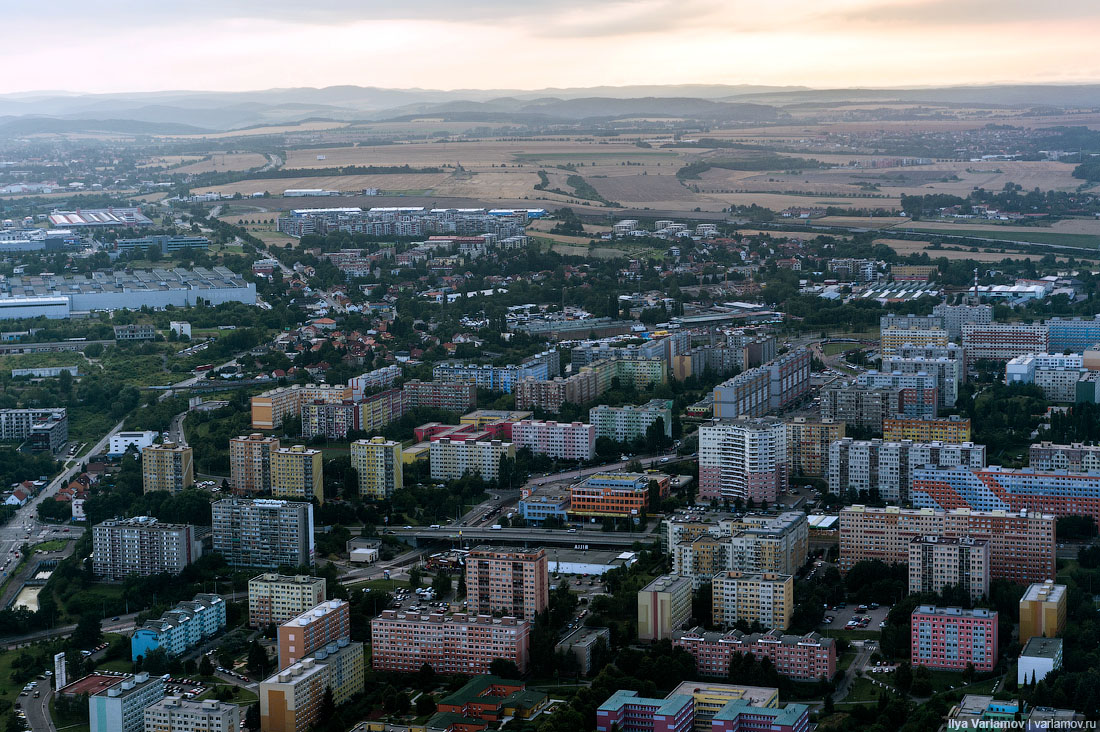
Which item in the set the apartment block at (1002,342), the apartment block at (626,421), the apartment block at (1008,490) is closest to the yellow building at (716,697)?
the apartment block at (1008,490)

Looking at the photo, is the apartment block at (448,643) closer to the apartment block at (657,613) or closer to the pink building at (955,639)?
the apartment block at (657,613)

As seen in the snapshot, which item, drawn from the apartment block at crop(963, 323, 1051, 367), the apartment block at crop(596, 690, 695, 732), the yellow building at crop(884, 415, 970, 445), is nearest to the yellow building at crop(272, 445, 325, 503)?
the yellow building at crop(884, 415, 970, 445)

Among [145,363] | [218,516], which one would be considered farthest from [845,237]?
[218,516]

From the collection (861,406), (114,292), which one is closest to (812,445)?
(861,406)

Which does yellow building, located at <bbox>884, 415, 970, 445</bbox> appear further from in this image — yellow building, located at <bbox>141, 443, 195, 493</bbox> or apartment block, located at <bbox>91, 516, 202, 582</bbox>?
apartment block, located at <bbox>91, 516, 202, 582</bbox>

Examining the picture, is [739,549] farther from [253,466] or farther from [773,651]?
[253,466]

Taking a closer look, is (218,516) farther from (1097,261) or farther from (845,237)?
(845,237)
